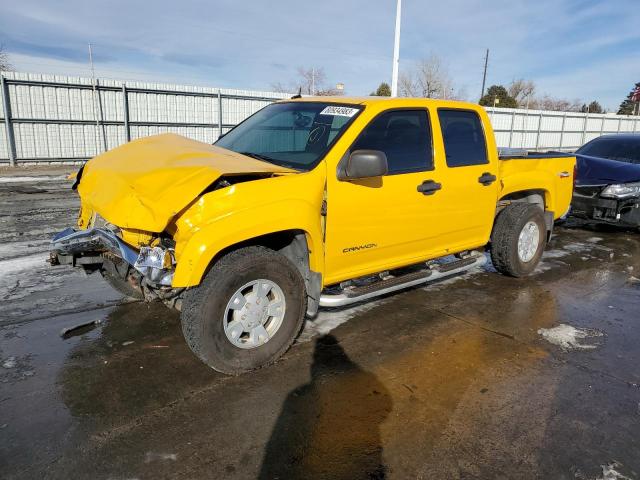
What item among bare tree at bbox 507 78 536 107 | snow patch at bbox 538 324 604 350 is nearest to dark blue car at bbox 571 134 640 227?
snow patch at bbox 538 324 604 350

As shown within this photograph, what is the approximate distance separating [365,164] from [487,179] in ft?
6.54

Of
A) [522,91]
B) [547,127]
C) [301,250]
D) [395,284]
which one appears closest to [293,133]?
[301,250]

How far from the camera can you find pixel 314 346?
3986mm

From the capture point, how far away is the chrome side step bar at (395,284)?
3.91 metres

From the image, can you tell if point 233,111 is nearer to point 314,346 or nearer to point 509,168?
point 509,168

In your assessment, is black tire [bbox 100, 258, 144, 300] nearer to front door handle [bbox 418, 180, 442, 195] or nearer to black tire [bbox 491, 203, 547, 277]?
front door handle [bbox 418, 180, 442, 195]

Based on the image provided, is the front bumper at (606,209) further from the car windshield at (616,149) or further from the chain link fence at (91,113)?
the chain link fence at (91,113)

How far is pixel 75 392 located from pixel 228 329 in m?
1.06

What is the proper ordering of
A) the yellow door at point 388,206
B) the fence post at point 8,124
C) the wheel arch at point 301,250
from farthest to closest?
the fence post at point 8,124 < the yellow door at point 388,206 < the wheel arch at point 301,250

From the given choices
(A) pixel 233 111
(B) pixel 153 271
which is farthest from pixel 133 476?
(A) pixel 233 111

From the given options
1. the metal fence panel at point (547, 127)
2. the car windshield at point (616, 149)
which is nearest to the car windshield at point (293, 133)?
the car windshield at point (616, 149)

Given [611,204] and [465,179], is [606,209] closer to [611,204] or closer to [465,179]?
[611,204]

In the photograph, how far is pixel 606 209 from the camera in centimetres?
799

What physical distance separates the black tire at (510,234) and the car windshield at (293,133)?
8.22 feet
